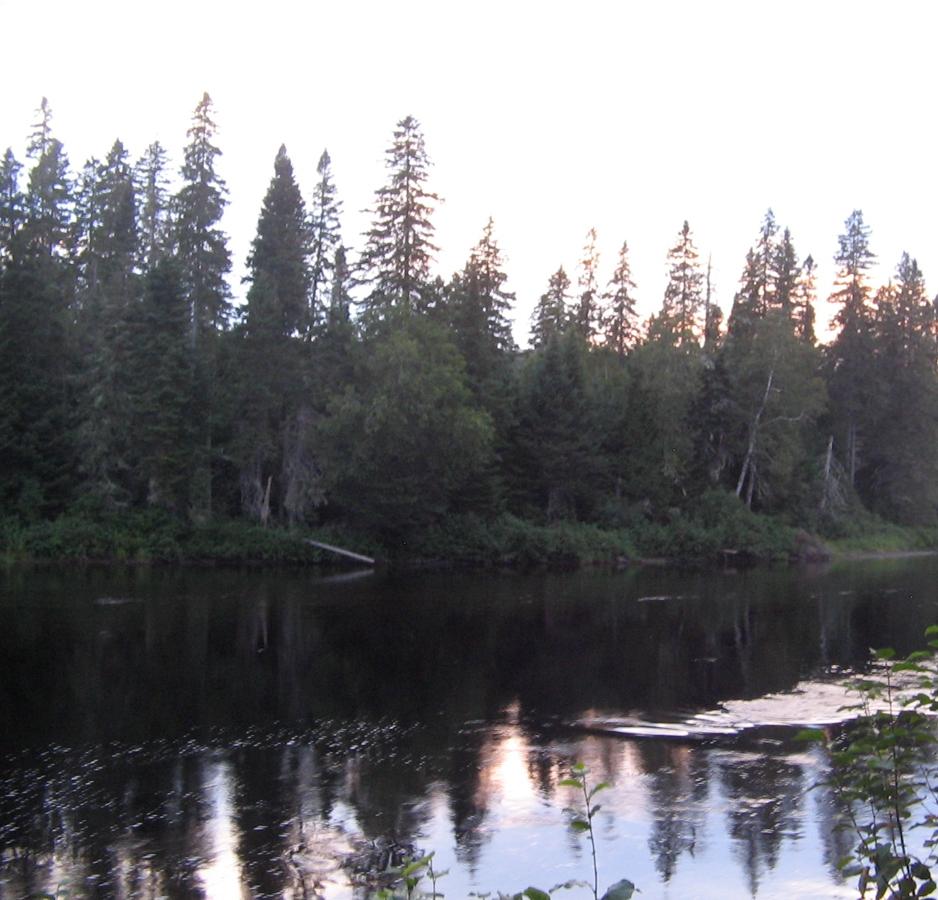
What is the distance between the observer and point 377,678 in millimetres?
20000

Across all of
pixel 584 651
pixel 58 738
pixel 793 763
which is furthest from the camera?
pixel 584 651

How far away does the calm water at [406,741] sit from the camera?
10500 mm

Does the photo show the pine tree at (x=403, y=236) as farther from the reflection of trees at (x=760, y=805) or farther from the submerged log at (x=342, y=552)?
the reflection of trees at (x=760, y=805)

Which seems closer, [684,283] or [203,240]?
[203,240]

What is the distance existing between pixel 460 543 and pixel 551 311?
97.5 feet

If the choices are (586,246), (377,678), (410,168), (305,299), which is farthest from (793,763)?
(586,246)

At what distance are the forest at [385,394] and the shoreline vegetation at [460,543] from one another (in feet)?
0.80

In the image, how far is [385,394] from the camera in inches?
1674

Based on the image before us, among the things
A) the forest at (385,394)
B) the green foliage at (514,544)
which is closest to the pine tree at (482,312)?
the forest at (385,394)

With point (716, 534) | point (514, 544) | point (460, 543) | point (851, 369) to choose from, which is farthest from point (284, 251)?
point (851, 369)

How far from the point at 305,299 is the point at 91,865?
131ft

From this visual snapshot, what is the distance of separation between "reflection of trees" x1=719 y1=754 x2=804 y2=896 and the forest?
1147 inches

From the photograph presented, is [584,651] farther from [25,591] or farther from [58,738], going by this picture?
[25,591]

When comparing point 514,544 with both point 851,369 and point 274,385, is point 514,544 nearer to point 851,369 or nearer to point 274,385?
point 274,385
